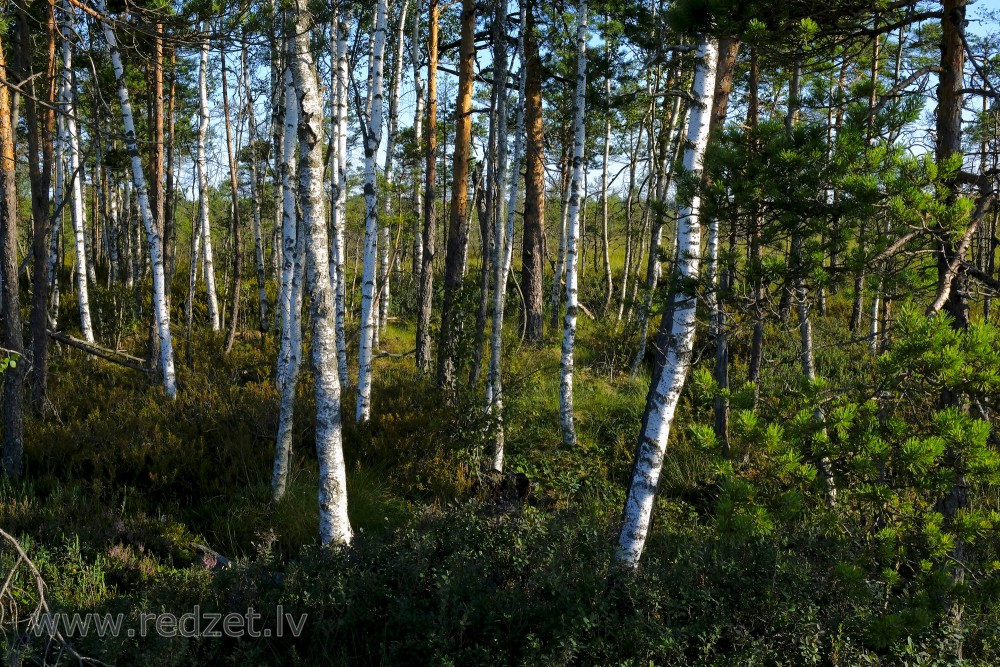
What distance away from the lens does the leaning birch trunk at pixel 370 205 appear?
730cm

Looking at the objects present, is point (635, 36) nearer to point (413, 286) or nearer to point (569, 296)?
point (569, 296)

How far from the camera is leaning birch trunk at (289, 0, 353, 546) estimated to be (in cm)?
425

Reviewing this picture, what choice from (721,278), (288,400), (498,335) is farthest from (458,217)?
(721,278)

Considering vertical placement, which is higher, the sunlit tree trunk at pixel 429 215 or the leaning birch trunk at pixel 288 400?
the sunlit tree trunk at pixel 429 215

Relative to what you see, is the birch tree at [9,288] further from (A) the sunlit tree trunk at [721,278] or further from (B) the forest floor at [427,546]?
(A) the sunlit tree trunk at [721,278]

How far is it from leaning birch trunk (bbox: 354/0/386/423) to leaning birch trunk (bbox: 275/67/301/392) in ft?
2.72

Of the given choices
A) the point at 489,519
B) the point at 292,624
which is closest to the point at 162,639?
the point at 292,624

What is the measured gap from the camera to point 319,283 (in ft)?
14.5

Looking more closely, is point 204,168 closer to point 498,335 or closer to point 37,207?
point 37,207

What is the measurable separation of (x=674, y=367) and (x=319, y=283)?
2.53 m

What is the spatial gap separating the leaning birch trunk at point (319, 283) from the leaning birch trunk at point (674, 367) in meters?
2.09

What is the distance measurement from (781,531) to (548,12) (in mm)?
9572

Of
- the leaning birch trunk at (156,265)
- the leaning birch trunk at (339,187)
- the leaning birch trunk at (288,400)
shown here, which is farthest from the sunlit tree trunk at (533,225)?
the leaning birch trunk at (288,400)

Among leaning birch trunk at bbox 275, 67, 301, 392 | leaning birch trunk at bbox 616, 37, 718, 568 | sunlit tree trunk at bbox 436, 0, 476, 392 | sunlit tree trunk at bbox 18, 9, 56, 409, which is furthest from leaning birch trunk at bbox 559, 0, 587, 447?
sunlit tree trunk at bbox 18, 9, 56, 409
